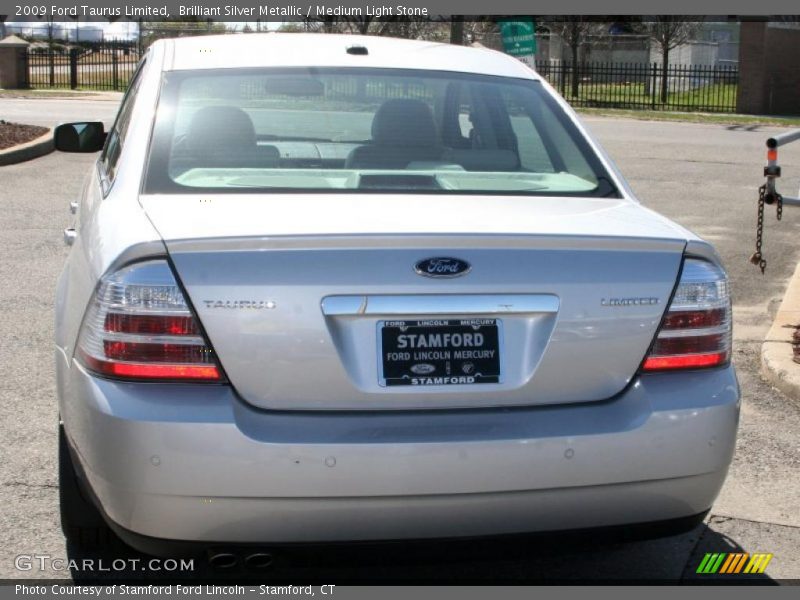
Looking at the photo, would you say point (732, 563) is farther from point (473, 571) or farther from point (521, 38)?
point (521, 38)

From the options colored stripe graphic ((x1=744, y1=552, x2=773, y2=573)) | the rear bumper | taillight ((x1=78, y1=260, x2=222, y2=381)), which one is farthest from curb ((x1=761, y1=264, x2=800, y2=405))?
taillight ((x1=78, y1=260, x2=222, y2=381))

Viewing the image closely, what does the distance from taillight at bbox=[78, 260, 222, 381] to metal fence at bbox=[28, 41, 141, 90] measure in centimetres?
3315

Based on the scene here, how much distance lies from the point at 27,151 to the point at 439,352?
1376cm

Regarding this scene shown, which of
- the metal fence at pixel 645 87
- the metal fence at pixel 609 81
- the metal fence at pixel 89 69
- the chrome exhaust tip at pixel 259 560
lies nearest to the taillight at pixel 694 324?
the chrome exhaust tip at pixel 259 560

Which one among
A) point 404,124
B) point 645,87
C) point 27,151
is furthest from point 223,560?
point 645,87

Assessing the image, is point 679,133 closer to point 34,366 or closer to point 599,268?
point 34,366

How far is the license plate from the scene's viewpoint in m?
3.21

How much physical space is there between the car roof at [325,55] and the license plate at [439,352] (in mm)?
1582

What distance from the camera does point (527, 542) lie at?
3.34 m

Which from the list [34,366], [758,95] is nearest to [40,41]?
[758,95]

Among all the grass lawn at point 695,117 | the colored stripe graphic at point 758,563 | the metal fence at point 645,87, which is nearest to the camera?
the colored stripe graphic at point 758,563

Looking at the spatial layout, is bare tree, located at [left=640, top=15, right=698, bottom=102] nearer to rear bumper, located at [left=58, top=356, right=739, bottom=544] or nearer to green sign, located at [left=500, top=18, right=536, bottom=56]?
green sign, located at [left=500, top=18, right=536, bottom=56]

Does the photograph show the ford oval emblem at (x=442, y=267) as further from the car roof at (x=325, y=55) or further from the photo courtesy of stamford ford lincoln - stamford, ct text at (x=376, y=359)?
the car roof at (x=325, y=55)

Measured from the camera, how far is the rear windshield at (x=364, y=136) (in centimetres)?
394
